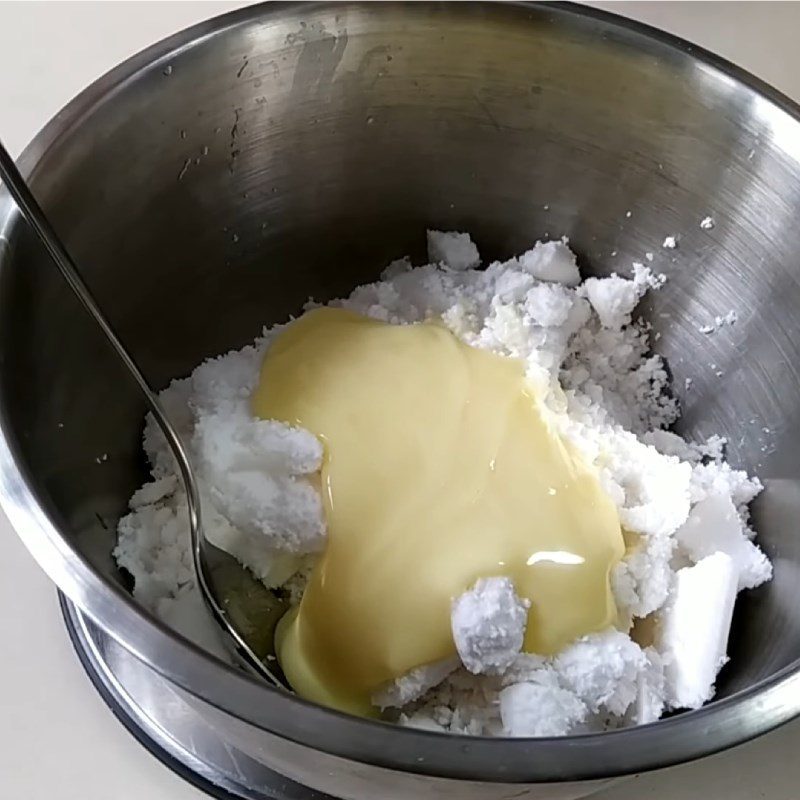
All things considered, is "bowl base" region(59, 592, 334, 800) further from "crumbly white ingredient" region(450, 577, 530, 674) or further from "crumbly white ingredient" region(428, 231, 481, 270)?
"crumbly white ingredient" region(428, 231, 481, 270)

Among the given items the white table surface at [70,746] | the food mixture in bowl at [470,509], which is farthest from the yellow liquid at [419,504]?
the white table surface at [70,746]

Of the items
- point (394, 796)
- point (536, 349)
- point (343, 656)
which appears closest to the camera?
point (394, 796)

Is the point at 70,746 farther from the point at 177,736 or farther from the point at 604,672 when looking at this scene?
the point at 604,672

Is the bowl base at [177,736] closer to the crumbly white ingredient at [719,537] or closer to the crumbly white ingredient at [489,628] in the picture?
the crumbly white ingredient at [489,628]

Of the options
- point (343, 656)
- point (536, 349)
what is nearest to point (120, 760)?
point (343, 656)

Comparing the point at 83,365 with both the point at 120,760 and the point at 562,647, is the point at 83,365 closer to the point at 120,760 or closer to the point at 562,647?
the point at 120,760
